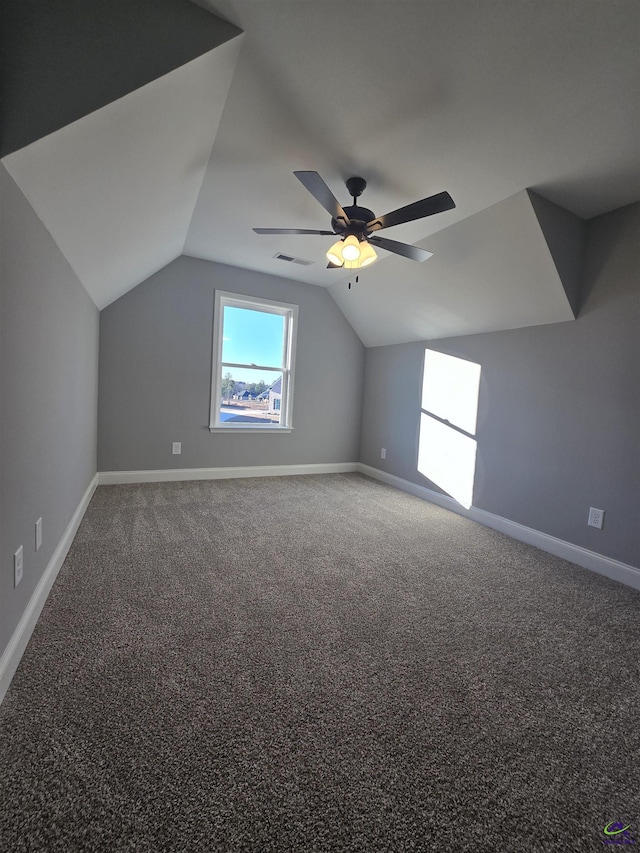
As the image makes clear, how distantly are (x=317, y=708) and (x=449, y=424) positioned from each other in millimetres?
3091

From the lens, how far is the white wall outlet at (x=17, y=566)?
4.58ft

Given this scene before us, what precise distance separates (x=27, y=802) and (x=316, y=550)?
1811 millimetres

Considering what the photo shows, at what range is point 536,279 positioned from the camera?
274cm

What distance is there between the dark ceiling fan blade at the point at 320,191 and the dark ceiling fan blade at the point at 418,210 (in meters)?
0.22

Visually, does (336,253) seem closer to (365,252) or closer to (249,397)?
(365,252)

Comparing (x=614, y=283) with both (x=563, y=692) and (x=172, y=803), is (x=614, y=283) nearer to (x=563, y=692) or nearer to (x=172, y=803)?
(x=563, y=692)

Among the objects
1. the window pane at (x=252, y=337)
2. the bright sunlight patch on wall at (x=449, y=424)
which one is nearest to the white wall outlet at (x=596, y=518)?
the bright sunlight patch on wall at (x=449, y=424)

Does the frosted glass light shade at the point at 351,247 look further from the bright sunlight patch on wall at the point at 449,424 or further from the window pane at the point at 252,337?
the window pane at the point at 252,337

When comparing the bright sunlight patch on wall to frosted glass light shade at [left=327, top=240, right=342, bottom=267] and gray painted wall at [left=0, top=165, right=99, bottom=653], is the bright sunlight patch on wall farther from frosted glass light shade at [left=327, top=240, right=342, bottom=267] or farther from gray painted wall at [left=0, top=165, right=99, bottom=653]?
gray painted wall at [left=0, top=165, right=99, bottom=653]

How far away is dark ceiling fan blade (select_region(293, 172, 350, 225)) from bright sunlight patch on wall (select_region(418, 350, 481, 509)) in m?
→ 2.05

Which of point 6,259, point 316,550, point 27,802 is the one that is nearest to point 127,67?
point 6,259


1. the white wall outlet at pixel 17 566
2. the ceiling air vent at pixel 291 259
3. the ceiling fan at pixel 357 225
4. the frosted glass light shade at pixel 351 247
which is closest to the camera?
the white wall outlet at pixel 17 566

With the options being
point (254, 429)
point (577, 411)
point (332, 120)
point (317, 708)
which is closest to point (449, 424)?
point (577, 411)

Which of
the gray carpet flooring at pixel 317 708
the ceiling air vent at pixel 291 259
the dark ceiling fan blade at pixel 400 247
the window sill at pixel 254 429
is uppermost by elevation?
the ceiling air vent at pixel 291 259
